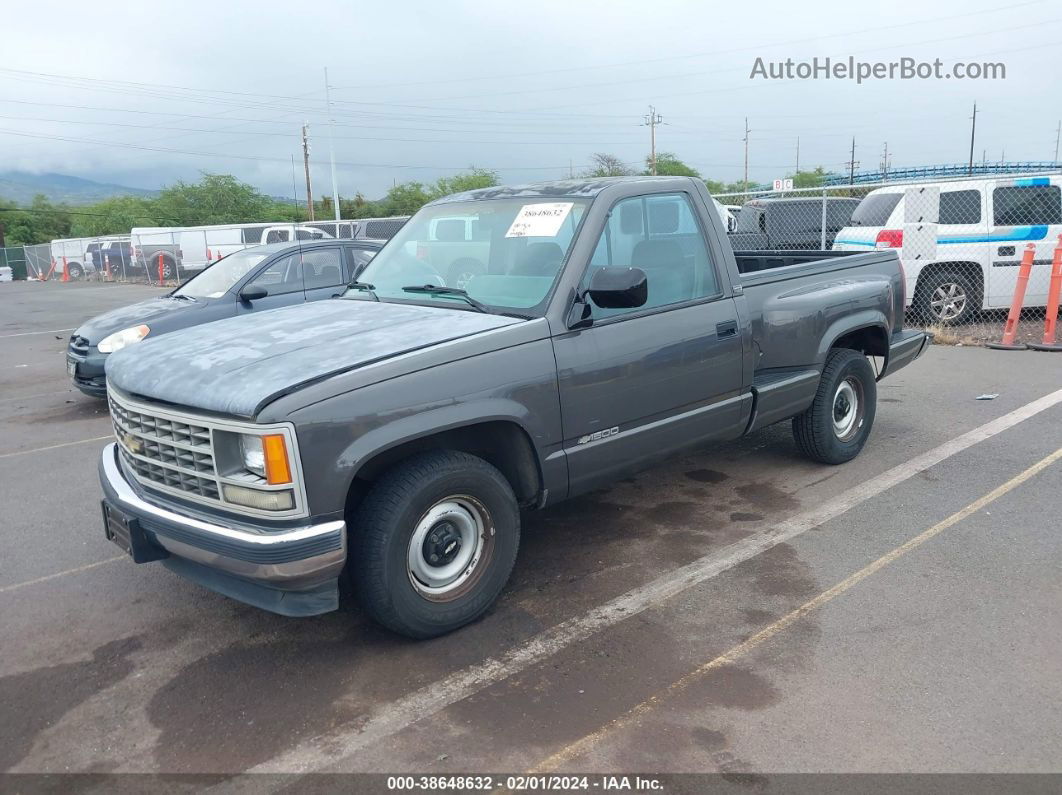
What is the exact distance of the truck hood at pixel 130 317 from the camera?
28.4 feet

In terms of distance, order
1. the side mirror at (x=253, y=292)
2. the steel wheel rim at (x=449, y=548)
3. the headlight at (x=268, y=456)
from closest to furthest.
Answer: the headlight at (x=268, y=456) → the steel wheel rim at (x=449, y=548) → the side mirror at (x=253, y=292)

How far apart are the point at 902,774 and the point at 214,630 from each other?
291 centimetres

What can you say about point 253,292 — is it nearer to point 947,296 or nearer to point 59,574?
point 59,574

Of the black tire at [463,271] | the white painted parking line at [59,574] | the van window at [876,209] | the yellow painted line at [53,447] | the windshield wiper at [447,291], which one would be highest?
the van window at [876,209]

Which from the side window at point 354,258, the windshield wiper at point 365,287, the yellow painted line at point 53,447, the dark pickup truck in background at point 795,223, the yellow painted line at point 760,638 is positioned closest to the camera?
the yellow painted line at point 760,638

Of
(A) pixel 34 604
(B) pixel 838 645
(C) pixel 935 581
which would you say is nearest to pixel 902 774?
(B) pixel 838 645

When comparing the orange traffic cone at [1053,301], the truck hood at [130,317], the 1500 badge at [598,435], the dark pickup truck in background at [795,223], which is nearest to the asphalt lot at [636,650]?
the 1500 badge at [598,435]

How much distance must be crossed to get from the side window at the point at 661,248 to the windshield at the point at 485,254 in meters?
0.23

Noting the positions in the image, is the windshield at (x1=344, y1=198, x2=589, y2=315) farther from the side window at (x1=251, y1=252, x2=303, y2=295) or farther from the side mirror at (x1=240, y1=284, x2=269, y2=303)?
the side window at (x1=251, y1=252, x2=303, y2=295)

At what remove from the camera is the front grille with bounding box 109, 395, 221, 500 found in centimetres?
336

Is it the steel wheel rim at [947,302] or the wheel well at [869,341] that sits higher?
the wheel well at [869,341]

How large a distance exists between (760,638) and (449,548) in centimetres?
140

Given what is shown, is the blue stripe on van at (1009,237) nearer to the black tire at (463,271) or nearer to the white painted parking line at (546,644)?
the white painted parking line at (546,644)

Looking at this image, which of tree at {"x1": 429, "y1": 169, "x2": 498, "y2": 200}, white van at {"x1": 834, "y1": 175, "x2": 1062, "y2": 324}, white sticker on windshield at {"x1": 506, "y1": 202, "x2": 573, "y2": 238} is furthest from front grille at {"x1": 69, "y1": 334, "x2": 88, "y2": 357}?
tree at {"x1": 429, "y1": 169, "x2": 498, "y2": 200}
